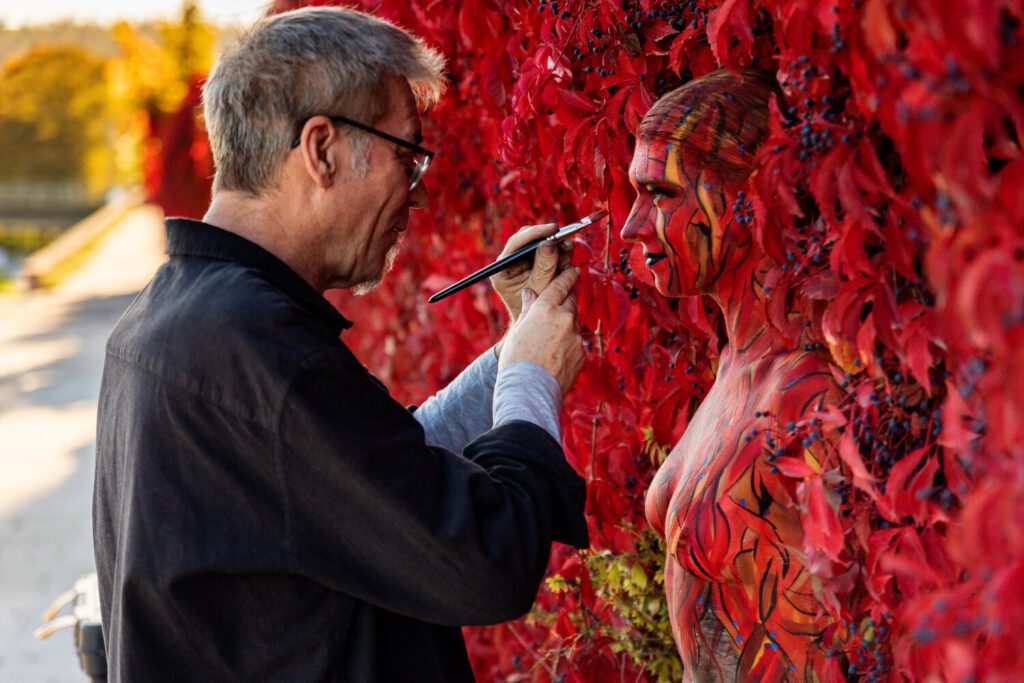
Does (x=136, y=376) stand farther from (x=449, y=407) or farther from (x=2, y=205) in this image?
(x=2, y=205)

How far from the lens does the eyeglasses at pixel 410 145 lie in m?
1.73

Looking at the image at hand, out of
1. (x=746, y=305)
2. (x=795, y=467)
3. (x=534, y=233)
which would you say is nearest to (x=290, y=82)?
(x=534, y=233)

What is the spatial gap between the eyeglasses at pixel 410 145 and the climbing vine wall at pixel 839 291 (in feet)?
1.17

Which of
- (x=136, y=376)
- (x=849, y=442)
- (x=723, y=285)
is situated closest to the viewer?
(x=849, y=442)

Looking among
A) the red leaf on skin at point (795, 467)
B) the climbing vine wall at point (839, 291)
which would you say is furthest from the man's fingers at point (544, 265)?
the red leaf on skin at point (795, 467)

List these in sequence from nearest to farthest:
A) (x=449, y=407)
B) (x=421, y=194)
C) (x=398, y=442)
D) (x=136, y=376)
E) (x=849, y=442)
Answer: (x=849, y=442) < (x=398, y=442) < (x=136, y=376) < (x=421, y=194) < (x=449, y=407)

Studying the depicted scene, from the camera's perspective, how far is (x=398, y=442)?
156cm

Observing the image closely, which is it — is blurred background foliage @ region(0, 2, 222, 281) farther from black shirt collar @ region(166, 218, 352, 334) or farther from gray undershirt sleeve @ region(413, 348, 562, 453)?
black shirt collar @ region(166, 218, 352, 334)

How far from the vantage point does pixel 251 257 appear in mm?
1731

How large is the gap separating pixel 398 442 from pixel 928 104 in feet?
2.72

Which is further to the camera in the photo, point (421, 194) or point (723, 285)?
point (421, 194)

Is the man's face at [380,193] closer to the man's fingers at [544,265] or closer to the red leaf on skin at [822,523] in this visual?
the man's fingers at [544,265]

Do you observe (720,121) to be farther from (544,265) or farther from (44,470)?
(44,470)

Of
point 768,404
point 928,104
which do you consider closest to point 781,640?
point 768,404
